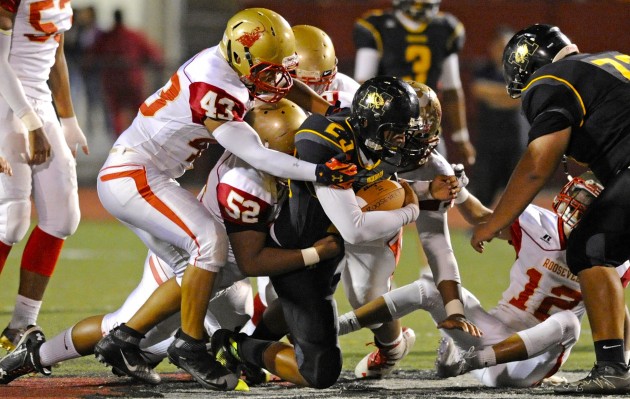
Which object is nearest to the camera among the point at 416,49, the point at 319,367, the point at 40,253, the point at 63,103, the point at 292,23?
the point at 319,367

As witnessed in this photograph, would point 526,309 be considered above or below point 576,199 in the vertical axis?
below

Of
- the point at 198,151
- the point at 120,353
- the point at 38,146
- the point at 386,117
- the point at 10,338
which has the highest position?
the point at 386,117

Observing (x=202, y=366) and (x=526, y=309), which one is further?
(x=526, y=309)

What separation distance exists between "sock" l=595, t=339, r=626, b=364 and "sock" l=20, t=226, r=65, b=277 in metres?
2.40

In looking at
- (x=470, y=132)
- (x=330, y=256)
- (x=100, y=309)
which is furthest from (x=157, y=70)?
(x=330, y=256)

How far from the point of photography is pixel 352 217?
4.39 meters

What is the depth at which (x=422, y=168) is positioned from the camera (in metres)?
4.96

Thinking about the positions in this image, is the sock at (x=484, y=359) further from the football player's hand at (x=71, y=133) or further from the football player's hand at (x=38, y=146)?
the football player's hand at (x=71, y=133)

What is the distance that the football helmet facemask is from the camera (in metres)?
4.59

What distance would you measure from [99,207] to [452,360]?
27.4ft

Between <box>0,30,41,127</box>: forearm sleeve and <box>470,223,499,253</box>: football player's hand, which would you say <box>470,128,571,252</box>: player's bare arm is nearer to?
<box>470,223,499,253</box>: football player's hand

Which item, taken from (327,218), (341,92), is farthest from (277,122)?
(341,92)

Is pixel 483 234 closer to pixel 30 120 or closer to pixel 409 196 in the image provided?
pixel 409 196

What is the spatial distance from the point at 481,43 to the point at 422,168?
868 centimetres
